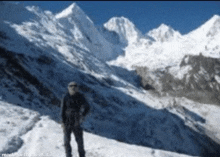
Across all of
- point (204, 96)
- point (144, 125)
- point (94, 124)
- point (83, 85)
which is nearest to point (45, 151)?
point (94, 124)

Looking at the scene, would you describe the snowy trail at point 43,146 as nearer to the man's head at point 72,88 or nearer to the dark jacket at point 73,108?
the dark jacket at point 73,108

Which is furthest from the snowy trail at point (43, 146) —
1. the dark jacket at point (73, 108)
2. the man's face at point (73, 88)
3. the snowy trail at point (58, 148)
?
the man's face at point (73, 88)

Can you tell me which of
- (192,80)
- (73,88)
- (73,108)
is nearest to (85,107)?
(73,108)

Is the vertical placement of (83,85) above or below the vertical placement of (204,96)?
below

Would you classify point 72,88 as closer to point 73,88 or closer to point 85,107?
point 73,88

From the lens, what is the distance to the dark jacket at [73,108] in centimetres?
618

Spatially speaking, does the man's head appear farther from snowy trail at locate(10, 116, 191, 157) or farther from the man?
snowy trail at locate(10, 116, 191, 157)

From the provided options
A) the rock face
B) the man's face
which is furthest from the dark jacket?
the rock face

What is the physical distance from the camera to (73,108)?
618cm

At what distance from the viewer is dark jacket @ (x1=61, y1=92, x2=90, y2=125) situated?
6.18 meters

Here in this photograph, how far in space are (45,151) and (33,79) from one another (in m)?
50.3

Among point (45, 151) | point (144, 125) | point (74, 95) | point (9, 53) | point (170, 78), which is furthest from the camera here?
point (170, 78)

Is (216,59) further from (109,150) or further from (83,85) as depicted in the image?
(109,150)

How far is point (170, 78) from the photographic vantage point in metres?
144
